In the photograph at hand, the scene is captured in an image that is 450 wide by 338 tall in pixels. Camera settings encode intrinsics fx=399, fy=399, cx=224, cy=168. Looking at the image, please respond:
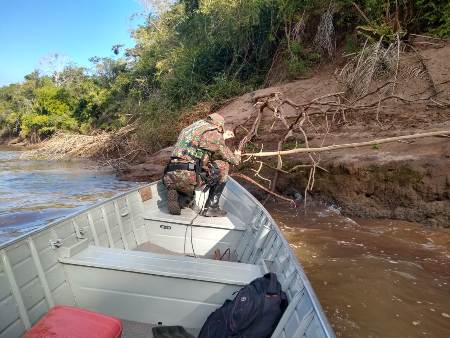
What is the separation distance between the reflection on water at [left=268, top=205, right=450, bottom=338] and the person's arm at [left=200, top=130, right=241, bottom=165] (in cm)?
157

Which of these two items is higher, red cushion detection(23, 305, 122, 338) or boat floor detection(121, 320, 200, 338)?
red cushion detection(23, 305, 122, 338)

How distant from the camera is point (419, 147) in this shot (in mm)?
6945

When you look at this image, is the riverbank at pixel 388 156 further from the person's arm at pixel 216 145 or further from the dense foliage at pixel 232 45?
the person's arm at pixel 216 145

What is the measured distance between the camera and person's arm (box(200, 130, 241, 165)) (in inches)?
209

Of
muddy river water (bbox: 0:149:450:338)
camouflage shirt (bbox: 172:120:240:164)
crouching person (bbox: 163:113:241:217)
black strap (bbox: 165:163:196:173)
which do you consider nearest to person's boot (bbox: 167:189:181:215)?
crouching person (bbox: 163:113:241:217)

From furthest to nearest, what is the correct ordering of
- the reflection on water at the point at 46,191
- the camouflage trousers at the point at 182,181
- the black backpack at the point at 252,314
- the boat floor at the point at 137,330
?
the reflection on water at the point at 46,191 → the camouflage trousers at the point at 182,181 → the boat floor at the point at 137,330 → the black backpack at the point at 252,314

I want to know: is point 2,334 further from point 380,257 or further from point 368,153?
point 368,153

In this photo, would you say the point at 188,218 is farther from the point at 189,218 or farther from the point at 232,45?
the point at 232,45

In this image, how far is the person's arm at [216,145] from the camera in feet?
17.4

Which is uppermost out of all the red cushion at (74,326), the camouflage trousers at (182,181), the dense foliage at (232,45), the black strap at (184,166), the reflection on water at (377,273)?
the dense foliage at (232,45)

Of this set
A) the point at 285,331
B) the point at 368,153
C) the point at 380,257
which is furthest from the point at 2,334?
the point at 368,153

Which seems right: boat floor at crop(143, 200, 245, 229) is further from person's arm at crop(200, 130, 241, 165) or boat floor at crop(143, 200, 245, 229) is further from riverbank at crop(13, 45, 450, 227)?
riverbank at crop(13, 45, 450, 227)

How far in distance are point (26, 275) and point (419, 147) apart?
6.41 m

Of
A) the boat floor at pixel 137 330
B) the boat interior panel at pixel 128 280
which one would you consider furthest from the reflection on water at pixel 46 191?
the boat floor at pixel 137 330
